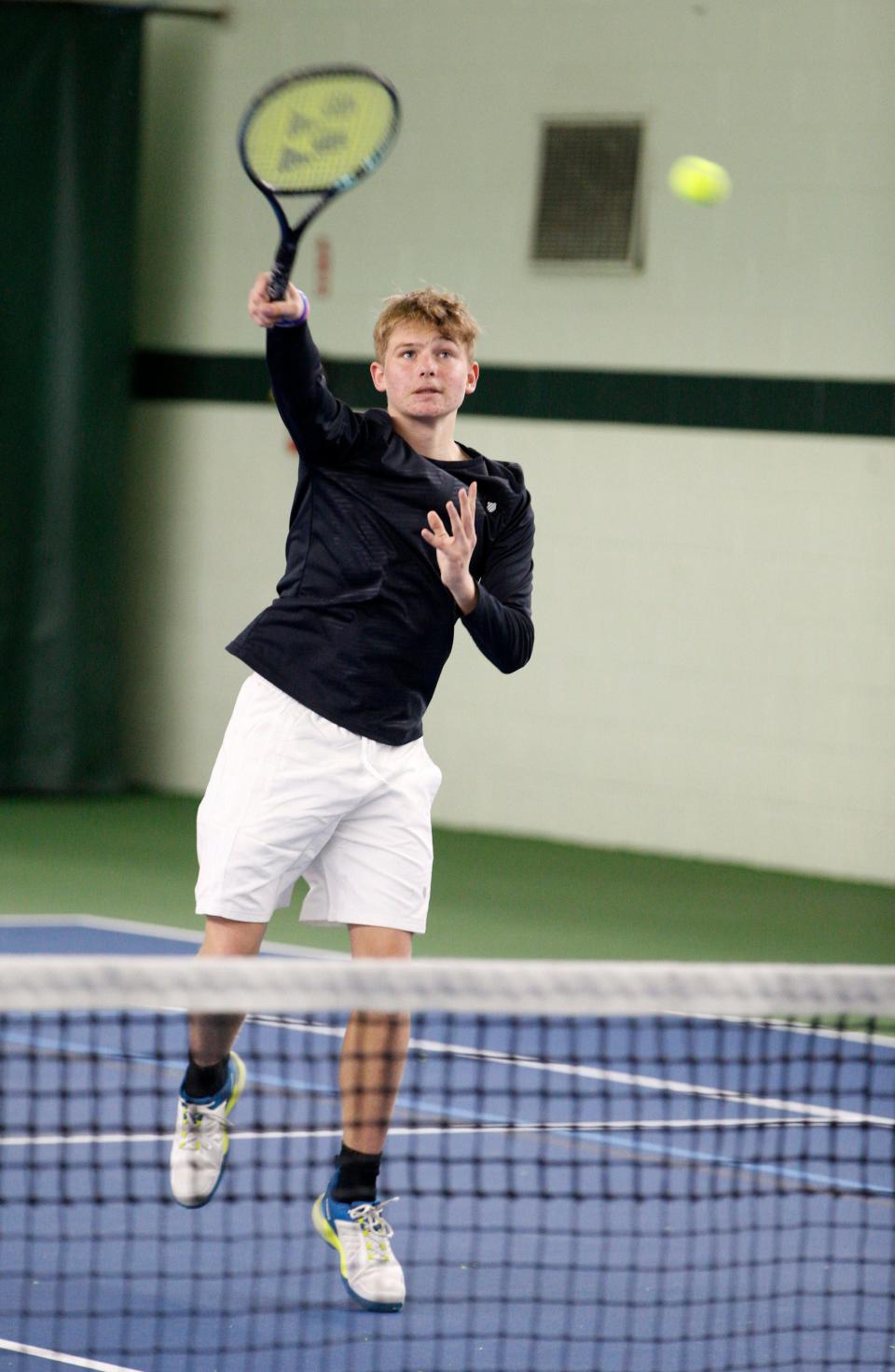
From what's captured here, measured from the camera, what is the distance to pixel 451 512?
10.9 ft

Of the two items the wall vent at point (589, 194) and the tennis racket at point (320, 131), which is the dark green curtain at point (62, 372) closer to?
the wall vent at point (589, 194)

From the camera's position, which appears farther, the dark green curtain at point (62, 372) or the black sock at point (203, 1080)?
the dark green curtain at point (62, 372)

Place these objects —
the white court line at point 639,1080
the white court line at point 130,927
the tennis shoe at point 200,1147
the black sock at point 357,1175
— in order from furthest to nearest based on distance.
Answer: the white court line at point 130,927 → the white court line at point 639,1080 → the tennis shoe at point 200,1147 → the black sock at point 357,1175

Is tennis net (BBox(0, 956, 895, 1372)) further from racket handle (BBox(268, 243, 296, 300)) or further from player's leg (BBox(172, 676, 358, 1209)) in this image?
racket handle (BBox(268, 243, 296, 300))

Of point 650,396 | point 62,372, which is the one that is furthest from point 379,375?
point 62,372

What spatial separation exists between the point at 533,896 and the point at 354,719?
12.9 feet

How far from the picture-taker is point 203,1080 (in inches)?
142

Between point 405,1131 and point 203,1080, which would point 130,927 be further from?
point 203,1080

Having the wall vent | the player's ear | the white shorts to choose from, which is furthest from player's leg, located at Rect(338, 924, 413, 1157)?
the wall vent

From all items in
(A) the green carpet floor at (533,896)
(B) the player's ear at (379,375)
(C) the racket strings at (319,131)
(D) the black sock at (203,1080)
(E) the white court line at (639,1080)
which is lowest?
(A) the green carpet floor at (533,896)

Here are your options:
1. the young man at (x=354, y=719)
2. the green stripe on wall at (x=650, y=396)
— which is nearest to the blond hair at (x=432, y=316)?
the young man at (x=354, y=719)

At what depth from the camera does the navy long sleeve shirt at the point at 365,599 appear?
350cm

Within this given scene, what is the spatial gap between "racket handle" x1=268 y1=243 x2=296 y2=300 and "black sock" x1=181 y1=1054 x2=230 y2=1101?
50.9 inches

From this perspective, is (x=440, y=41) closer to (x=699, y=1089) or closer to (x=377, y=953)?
(x=699, y=1089)
